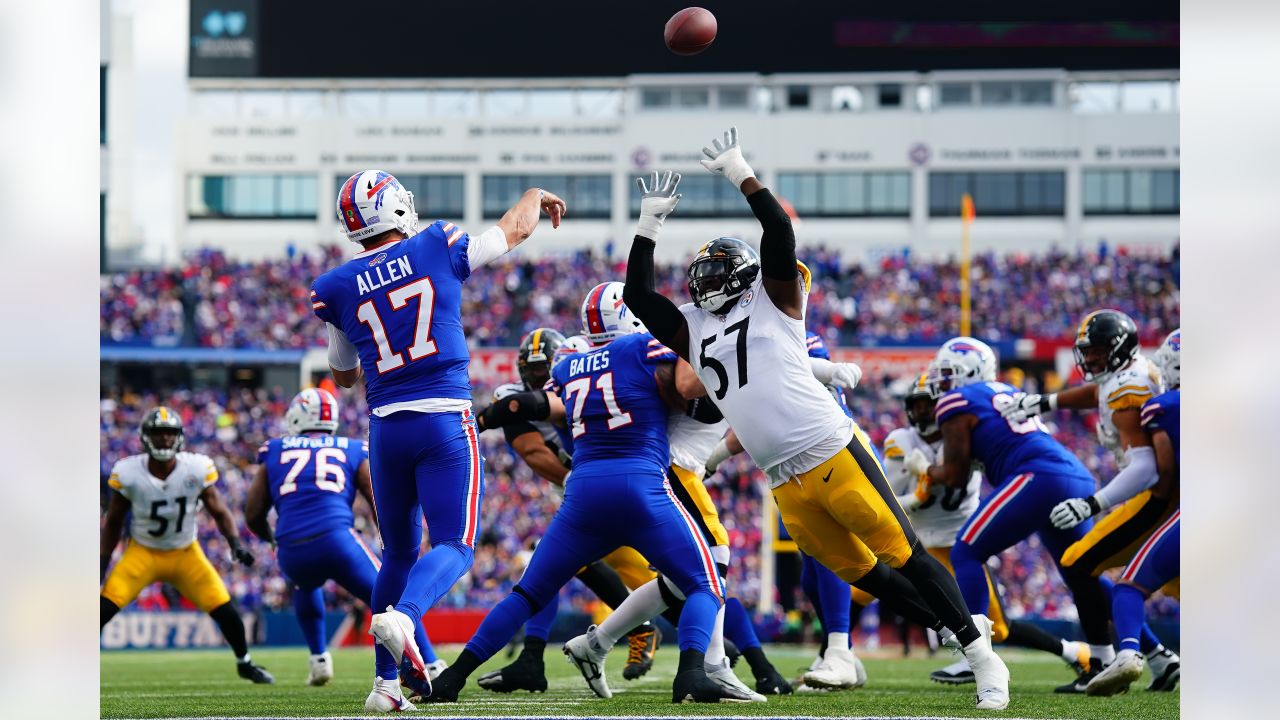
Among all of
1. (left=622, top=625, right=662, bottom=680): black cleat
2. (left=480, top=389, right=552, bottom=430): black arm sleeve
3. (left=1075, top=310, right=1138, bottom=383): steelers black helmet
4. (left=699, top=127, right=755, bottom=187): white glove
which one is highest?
(left=699, top=127, right=755, bottom=187): white glove

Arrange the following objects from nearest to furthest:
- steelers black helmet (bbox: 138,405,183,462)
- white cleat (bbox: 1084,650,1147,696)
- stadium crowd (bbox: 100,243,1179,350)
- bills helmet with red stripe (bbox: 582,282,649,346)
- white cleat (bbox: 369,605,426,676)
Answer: white cleat (bbox: 369,605,426,676) < white cleat (bbox: 1084,650,1147,696) < bills helmet with red stripe (bbox: 582,282,649,346) < steelers black helmet (bbox: 138,405,183,462) < stadium crowd (bbox: 100,243,1179,350)

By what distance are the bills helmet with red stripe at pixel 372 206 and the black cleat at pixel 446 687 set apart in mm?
1898

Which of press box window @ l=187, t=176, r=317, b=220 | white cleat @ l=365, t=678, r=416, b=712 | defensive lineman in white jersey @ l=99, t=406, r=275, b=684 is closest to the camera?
white cleat @ l=365, t=678, r=416, b=712

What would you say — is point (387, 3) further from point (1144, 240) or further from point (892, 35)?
point (1144, 240)

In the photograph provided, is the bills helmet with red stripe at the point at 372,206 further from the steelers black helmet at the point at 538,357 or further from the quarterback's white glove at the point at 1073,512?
the quarterback's white glove at the point at 1073,512

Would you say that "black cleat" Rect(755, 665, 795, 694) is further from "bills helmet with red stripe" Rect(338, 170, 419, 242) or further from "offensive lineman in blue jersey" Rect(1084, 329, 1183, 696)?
"bills helmet with red stripe" Rect(338, 170, 419, 242)

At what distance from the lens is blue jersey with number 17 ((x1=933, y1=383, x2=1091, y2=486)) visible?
8047mm

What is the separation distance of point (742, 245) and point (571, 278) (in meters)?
29.9

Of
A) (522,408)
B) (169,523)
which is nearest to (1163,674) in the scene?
(522,408)

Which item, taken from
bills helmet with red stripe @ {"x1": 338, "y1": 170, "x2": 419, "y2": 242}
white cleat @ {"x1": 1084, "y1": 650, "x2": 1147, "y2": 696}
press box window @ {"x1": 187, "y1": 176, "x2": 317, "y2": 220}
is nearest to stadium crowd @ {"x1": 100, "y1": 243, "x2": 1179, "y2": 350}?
press box window @ {"x1": 187, "y1": 176, "x2": 317, "y2": 220}

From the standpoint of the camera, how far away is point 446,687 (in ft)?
19.4

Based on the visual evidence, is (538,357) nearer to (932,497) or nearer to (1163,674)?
(932,497)

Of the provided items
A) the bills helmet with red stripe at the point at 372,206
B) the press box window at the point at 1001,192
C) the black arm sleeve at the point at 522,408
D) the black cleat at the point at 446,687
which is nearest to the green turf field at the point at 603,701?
the black cleat at the point at 446,687
